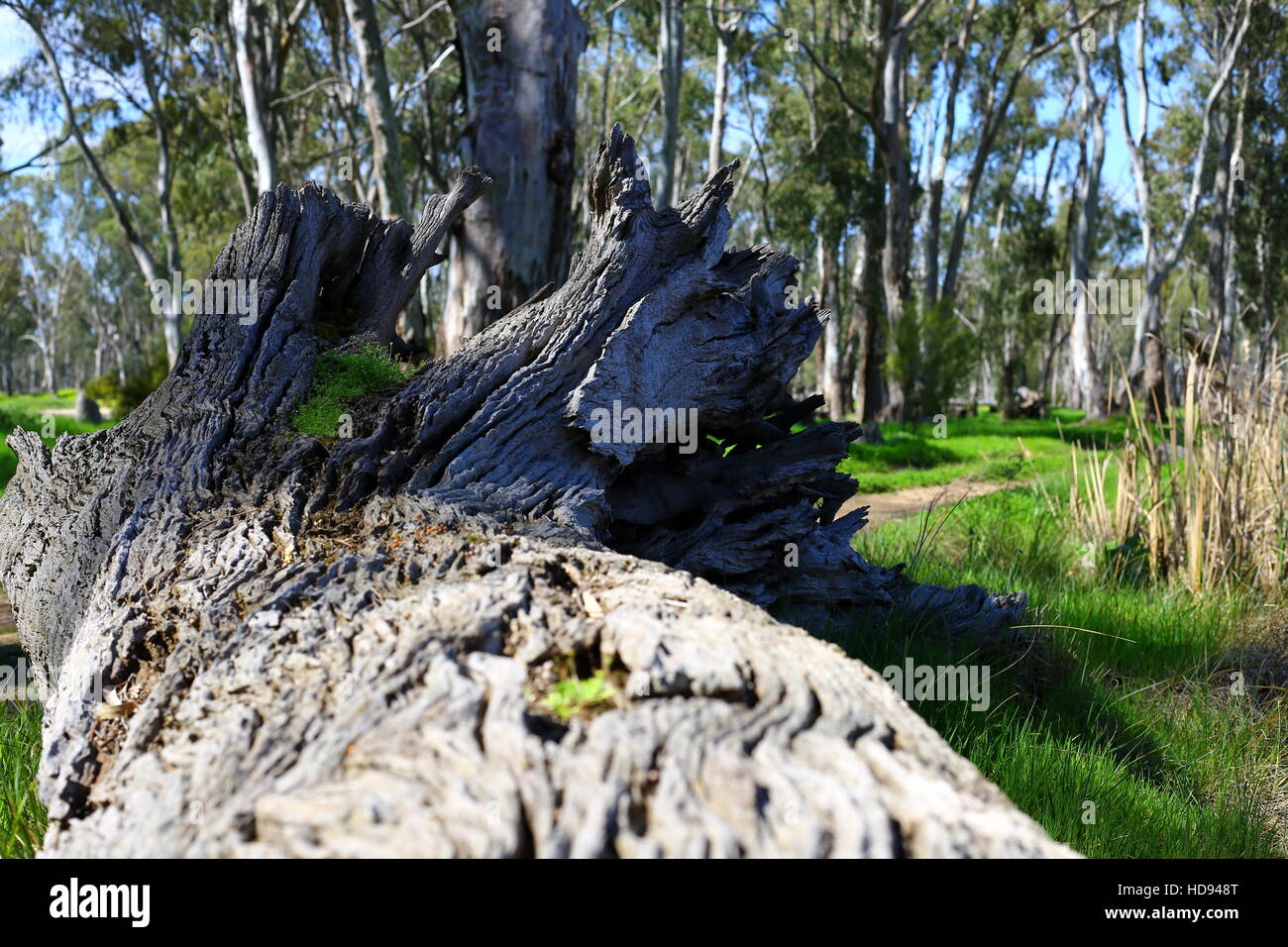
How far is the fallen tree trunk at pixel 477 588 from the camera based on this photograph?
4.65 feet

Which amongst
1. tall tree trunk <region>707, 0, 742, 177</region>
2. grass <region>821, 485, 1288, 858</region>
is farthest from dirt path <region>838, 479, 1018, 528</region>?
tall tree trunk <region>707, 0, 742, 177</region>

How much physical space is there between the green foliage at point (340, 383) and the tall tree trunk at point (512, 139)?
3307 millimetres

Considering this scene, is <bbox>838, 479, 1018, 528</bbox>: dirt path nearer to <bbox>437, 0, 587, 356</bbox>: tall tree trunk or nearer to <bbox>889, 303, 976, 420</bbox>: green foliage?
<bbox>437, 0, 587, 356</bbox>: tall tree trunk

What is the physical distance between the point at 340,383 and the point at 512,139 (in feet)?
13.3

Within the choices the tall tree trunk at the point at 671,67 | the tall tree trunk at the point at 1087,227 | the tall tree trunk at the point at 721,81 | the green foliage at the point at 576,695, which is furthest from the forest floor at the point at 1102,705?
the tall tree trunk at the point at 1087,227

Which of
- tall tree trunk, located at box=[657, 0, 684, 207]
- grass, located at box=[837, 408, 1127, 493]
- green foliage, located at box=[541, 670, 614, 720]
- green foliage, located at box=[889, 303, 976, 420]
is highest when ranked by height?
tall tree trunk, located at box=[657, 0, 684, 207]

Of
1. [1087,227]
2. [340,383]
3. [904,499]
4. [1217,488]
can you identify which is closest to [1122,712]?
[1217,488]

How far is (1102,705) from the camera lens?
3568 millimetres

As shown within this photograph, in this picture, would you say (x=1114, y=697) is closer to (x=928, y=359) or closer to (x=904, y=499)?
(x=904, y=499)

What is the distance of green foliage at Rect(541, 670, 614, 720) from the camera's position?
1623 mm

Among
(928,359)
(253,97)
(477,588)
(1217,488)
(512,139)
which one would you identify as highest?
(253,97)

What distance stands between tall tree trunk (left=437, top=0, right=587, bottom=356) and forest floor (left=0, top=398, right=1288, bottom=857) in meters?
3.17
